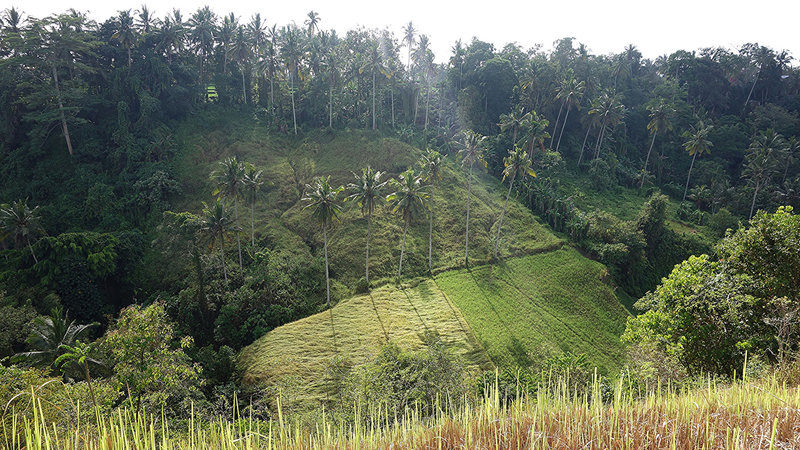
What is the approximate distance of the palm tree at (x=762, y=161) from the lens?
51.6m

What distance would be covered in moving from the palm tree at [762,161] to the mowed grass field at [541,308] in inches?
1245

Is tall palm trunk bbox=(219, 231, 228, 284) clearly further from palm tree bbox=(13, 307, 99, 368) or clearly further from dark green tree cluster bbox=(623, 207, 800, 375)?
dark green tree cluster bbox=(623, 207, 800, 375)

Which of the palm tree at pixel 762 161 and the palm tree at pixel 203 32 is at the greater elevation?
the palm tree at pixel 203 32

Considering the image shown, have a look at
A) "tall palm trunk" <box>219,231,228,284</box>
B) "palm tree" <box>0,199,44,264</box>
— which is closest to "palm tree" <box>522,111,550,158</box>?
"tall palm trunk" <box>219,231,228,284</box>

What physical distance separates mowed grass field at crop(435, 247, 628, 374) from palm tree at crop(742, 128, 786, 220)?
104 feet

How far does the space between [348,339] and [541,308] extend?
61.1 feet

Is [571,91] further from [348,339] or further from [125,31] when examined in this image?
[125,31]

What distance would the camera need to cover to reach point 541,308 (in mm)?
35562

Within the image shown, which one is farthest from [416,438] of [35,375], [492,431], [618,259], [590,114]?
[590,114]

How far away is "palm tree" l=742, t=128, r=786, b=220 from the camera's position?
5156cm

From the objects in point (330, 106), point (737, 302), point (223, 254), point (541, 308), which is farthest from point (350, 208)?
point (737, 302)

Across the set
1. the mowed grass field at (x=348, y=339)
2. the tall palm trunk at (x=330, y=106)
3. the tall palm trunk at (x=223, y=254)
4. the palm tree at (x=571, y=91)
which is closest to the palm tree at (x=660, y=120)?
the palm tree at (x=571, y=91)

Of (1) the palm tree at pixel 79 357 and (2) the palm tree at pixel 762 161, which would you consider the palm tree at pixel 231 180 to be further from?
(2) the palm tree at pixel 762 161

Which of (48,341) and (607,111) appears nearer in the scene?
(48,341)
